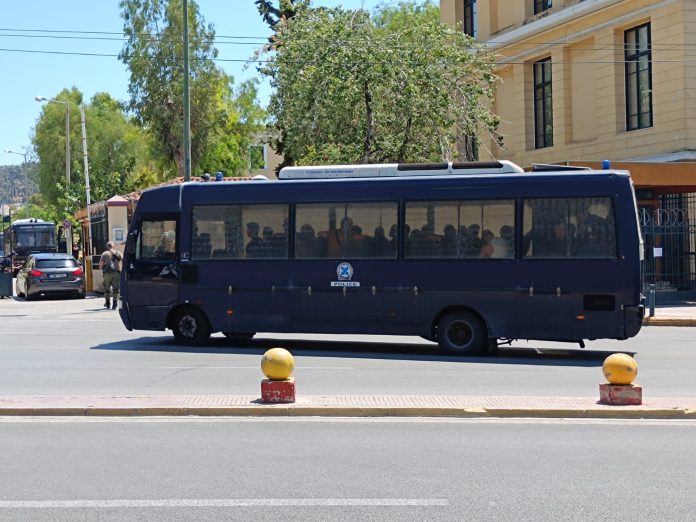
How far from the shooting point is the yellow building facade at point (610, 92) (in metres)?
29.4

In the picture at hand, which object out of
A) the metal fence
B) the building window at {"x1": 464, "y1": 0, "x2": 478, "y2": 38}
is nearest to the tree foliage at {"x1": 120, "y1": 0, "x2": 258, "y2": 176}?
the building window at {"x1": 464, "y1": 0, "x2": 478, "y2": 38}

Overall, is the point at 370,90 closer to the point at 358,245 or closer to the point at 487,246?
the point at 358,245

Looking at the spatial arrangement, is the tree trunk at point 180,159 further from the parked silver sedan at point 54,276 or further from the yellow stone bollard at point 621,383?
the yellow stone bollard at point 621,383

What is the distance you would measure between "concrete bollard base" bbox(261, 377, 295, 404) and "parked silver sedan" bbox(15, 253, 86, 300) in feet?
84.3

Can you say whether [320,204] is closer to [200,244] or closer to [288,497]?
[200,244]

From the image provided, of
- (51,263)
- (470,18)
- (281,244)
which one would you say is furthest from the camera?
(470,18)

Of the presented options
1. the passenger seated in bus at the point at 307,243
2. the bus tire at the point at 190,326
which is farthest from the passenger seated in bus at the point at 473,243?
the bus tire at the point at 190,326

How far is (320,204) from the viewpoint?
1733 cm

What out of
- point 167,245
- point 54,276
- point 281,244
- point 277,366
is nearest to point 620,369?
point 277,366

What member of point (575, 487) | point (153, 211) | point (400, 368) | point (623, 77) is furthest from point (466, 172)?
point (623, 77)

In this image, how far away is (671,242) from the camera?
28969mm

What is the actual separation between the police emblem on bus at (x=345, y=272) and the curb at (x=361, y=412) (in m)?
6.75

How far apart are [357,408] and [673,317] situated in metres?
15.8

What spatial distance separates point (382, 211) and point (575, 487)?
33.1ft
